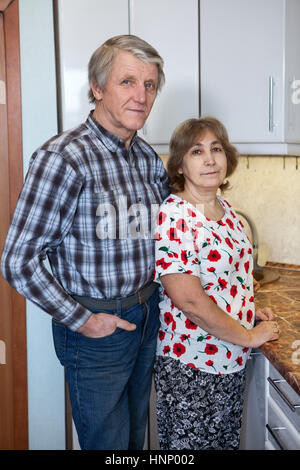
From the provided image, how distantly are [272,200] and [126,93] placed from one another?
45.7 inches

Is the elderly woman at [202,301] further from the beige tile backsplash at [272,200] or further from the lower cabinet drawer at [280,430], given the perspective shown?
the beige tile backsplash at [272,200]

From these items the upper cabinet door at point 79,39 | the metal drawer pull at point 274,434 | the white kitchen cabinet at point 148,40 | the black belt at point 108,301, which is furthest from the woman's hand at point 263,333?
the upper cabinet door at point 79,39

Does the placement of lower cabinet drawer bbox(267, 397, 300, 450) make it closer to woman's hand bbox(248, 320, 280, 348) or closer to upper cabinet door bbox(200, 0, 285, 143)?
woman's hand bbox(248, 320, 280, 348)

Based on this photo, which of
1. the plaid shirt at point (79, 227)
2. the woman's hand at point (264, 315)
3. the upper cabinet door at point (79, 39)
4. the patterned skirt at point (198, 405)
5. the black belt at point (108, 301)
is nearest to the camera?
the plaid shirt at point (79, 227)

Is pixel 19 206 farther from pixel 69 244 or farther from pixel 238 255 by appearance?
pixel 238 255

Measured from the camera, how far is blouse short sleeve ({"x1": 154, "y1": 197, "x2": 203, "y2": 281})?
53.2 inches

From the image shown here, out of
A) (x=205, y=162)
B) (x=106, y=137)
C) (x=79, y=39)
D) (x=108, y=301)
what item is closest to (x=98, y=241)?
(x=108, y=301)

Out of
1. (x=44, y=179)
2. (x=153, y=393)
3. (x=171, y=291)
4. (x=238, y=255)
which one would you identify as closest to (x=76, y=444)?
(x=153, y=393)

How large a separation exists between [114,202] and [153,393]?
37.1 inches

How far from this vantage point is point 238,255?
1.44 metres

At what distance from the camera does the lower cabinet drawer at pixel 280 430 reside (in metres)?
1.33

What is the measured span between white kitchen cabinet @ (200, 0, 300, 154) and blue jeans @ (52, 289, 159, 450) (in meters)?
0.78

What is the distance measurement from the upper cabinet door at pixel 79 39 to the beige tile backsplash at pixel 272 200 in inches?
22.9

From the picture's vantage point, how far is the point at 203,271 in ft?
4.58
